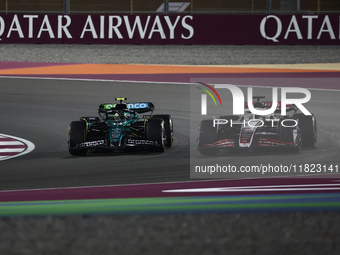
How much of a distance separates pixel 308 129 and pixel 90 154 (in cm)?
336

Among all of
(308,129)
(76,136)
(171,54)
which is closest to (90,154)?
(76,136)

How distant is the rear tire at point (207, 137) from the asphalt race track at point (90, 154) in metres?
0.19

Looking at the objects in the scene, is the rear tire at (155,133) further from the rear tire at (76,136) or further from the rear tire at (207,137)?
the rear tire at (76,136)

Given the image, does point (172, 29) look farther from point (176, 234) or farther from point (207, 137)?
point (176, 234)

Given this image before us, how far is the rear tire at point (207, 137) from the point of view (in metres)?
10.2

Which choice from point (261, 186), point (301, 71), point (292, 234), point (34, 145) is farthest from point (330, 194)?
point (301, 71)

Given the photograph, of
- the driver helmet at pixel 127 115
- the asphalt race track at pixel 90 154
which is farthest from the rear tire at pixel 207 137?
the driver helmet at pixel 127 115

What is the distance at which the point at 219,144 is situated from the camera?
398 inches

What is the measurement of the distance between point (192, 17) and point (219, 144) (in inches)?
624

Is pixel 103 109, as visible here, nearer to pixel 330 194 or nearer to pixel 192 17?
pixel 330 194

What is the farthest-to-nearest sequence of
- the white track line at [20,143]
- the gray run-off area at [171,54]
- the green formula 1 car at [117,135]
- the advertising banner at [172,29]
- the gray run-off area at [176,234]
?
1. the gray run-off area at [171,54]
2. the advertising banner at [172,29]
3. the white track line at [20,143]
4. the green formula 1 car at [117,135]
5. the gray run-off area at [176,234]

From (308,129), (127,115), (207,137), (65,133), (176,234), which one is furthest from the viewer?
→ (65,133)

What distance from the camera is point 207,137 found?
10.2 metres

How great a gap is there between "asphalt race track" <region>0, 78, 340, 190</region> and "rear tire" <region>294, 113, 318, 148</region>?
175 mm
